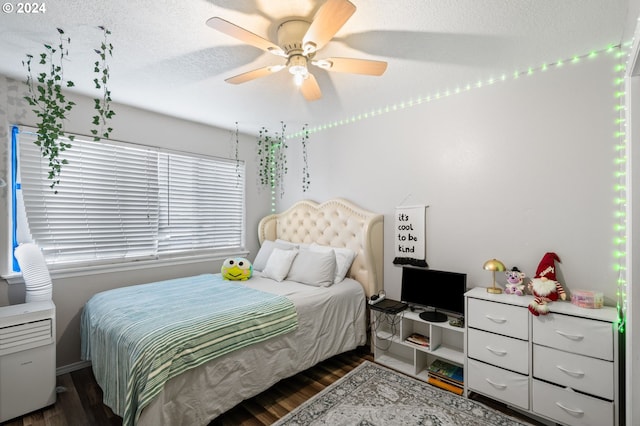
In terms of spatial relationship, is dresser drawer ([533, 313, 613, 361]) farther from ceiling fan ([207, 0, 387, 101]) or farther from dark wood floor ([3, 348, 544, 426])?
ceiling fan ([207, 0, 387, 101])

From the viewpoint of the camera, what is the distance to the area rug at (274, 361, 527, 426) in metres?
2.04

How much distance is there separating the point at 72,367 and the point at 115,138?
2145 mm

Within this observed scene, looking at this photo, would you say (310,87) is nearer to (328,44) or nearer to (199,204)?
(328,44)

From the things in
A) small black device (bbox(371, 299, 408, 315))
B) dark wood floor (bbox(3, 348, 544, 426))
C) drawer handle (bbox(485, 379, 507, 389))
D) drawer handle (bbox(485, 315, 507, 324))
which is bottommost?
dark wood floor (bbox(3, 348, 544, 426))

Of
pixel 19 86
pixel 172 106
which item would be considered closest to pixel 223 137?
pixel 172 106

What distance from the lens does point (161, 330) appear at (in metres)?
1.80

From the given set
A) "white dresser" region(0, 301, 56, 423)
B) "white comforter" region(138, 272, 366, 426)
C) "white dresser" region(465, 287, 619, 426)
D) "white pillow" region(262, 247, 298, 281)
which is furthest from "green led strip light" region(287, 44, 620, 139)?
"white dresser" region(0, 301, 56, 423)

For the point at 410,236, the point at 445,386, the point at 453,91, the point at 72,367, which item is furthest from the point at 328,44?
the point at 72,367

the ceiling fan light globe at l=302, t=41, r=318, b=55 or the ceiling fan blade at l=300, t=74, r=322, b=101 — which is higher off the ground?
the ceiling fan light globe at l=302, t=41, r=318, b=55

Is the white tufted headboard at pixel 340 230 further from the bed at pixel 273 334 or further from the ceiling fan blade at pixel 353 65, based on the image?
the ceiling fan blade at pixel 353 65

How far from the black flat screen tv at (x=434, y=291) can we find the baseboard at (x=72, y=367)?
2.97 m

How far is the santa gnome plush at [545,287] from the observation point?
1963 millimetres

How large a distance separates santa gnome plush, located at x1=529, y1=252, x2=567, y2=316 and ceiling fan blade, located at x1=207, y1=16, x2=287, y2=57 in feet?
7.37

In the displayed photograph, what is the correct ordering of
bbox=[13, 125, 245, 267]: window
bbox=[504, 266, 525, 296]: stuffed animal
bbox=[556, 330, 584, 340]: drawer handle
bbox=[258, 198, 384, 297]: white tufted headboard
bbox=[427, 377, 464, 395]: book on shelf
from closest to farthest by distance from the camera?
bbox=[556, 330, 584, 340]: drawer handle < bbox=[504, 266, 525, 296]: stuffed animal < bbox=[427, 377, 464, 395]: book on shelf < bbox=[13, 125, 245, 267]: window < bbox=[258, 198, 384, 297]: white tufted headboard
